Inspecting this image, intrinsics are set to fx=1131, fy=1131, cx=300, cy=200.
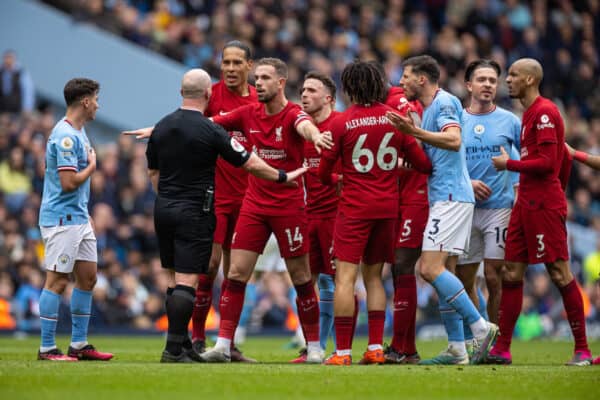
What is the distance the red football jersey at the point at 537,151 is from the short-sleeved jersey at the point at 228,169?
2843 mm

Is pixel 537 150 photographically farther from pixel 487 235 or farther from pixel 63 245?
pixel 63 245

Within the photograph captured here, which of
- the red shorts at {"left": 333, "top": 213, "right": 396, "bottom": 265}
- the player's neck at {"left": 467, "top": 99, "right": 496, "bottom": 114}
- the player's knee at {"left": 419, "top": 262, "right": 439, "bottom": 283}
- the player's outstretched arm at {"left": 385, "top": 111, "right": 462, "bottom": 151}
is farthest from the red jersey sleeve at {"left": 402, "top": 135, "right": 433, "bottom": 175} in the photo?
the player's neck at {"left": 467, "top": 99, "right": 496, "bottom": 114}

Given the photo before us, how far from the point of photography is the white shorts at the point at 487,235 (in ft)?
38.4

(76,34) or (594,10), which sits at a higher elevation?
(594,10)

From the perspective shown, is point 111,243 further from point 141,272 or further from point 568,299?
point 568,299

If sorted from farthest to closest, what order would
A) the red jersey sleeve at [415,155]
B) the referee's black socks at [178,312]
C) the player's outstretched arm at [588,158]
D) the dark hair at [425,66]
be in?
the player's outstretched arm at [588,158] < the dark hair at [425,66] < the red jersey sleeve at [415,155] < the referee's black socks at [178,312]

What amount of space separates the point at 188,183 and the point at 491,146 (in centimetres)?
339

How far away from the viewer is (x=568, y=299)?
36.0ft

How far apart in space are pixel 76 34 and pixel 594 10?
625 inches

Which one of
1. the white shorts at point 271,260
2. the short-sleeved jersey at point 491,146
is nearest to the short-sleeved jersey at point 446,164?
the short-sleeved jersey at point 491,146

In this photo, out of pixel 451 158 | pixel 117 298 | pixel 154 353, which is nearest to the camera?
pixel 451 158

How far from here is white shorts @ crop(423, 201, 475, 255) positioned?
10586 mm

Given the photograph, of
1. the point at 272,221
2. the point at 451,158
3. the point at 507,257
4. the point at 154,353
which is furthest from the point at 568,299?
the point at 154,353

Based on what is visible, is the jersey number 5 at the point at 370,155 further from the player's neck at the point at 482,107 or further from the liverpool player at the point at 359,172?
the player's neck at the point at 482,107
